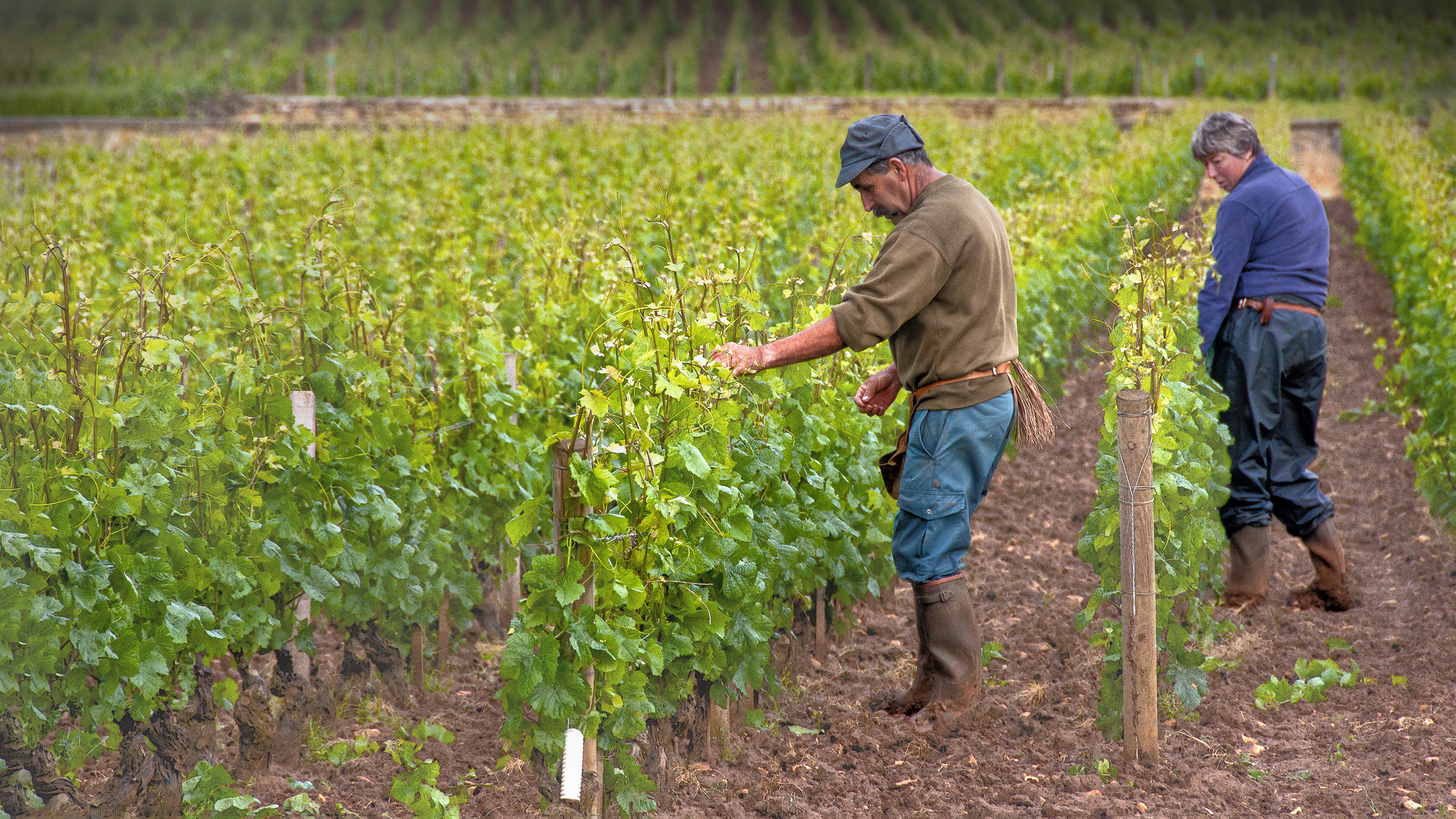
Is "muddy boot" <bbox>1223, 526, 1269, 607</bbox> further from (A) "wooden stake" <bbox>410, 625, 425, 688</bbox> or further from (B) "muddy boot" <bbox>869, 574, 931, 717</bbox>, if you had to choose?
(A) "wooden stake" <bbox>410, 625, 425, 688</bbox>

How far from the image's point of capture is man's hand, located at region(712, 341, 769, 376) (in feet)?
10.4

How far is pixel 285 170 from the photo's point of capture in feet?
43.7

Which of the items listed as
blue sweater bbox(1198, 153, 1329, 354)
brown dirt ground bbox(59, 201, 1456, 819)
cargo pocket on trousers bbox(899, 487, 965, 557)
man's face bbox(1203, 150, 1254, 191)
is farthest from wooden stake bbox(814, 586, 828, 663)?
man's face bbox(1203, 150, 1254, 191)

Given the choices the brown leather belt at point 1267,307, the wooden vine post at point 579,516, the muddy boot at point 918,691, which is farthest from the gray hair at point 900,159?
the brown leather belt at point 1267,307

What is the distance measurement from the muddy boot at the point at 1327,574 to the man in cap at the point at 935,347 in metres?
Answer: 1.95

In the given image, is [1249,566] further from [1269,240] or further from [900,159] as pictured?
[900,159]

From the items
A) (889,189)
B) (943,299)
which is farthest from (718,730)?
(889,189)

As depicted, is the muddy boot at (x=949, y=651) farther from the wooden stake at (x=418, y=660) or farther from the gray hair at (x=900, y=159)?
the wooden stake at (x=418, y=660)

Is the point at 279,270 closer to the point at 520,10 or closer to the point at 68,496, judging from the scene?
the point at 68,496

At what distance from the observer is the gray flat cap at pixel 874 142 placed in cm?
334

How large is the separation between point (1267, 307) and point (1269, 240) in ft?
0.89

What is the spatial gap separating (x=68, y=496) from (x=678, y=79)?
1576 inches

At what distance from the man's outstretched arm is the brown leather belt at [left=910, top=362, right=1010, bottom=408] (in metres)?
0.40

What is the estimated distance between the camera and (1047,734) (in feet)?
12.7
